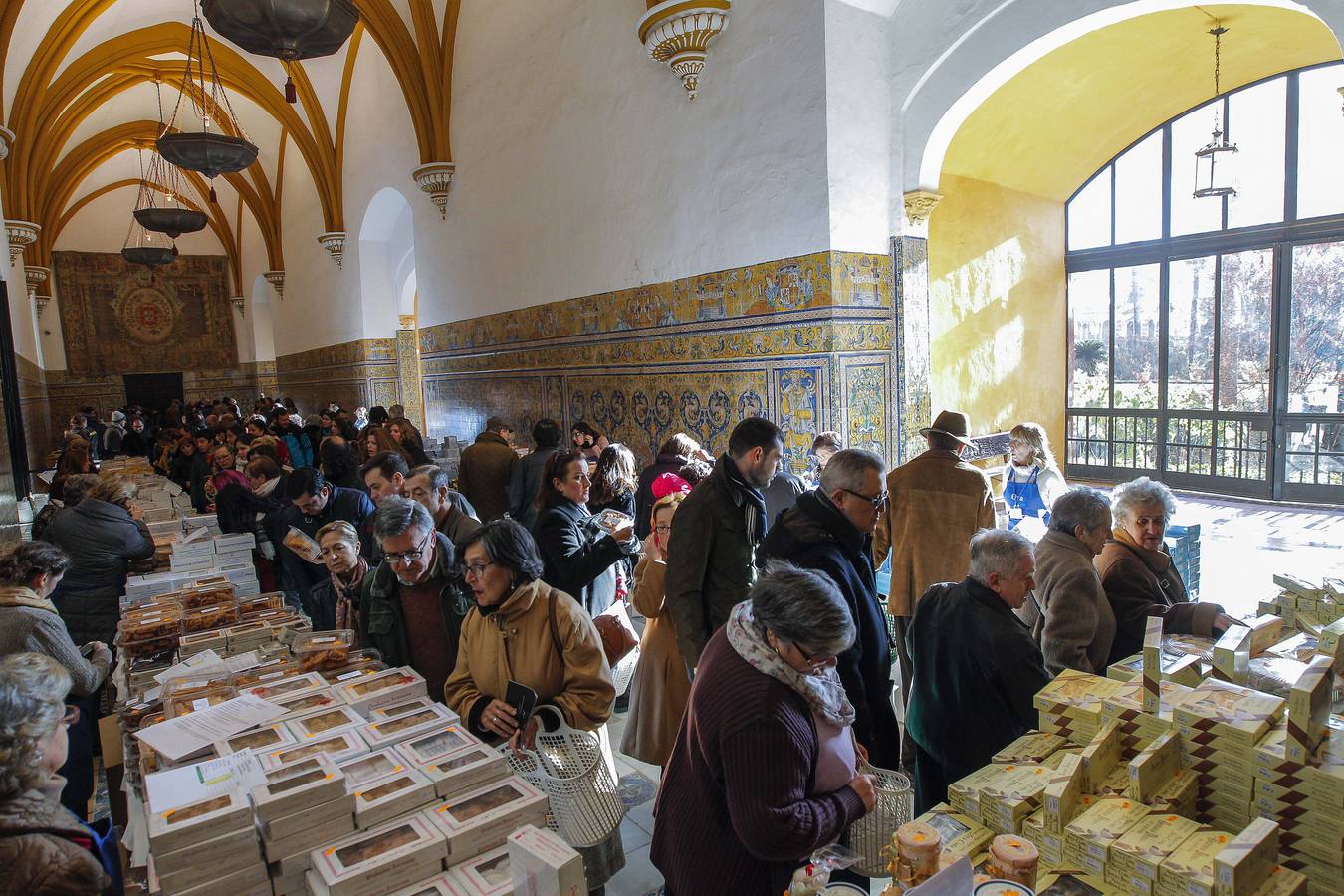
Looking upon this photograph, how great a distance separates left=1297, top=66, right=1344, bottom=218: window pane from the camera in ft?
26.5

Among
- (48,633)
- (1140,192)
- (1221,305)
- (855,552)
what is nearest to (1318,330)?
(1221,305)

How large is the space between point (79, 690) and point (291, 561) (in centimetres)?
123

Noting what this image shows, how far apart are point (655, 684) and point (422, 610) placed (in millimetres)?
985

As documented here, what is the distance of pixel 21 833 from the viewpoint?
1.60 metres

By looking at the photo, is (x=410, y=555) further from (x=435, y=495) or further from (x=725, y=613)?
(x=725, y=613)

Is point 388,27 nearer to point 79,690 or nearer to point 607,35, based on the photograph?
point 607,35

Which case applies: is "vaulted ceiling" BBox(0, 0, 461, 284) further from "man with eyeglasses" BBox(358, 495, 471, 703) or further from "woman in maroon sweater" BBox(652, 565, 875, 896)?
"woman in maroon sweater" BBox(652, 565, 875, 896)

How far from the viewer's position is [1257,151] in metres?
8.64

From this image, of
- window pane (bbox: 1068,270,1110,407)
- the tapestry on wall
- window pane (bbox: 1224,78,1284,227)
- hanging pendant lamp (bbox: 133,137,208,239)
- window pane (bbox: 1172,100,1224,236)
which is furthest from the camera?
the tapestry on wall

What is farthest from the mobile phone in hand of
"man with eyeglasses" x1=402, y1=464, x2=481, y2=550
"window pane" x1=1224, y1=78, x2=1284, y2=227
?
"window pane" x1=1224, y1=78, x2=1284, y2=227

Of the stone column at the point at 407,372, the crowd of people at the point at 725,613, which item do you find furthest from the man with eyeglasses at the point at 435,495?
the stone column at the point at 407,372

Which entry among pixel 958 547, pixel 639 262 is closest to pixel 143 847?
pixel 958 547

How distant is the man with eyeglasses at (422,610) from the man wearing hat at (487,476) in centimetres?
323

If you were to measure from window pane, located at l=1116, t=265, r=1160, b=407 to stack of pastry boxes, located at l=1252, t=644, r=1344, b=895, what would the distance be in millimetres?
9322
